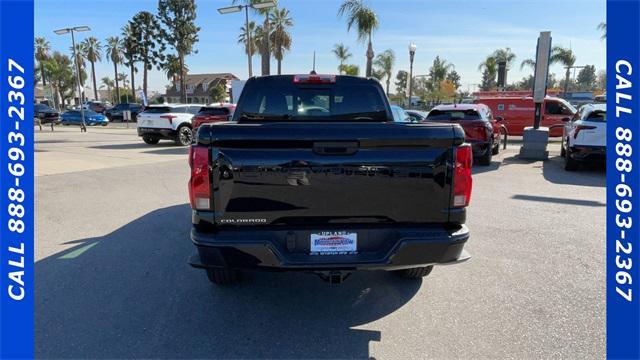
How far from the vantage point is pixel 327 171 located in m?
2.71

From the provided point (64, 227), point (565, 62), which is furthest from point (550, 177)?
point (565, 62)

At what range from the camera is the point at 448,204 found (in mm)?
2842

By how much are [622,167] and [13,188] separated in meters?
4.20

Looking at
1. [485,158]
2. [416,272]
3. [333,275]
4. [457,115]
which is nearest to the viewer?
[333,275]

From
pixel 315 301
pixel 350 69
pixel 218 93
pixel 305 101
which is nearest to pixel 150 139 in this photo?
pixel 305 101

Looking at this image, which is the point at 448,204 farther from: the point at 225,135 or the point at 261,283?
the point at 261,283

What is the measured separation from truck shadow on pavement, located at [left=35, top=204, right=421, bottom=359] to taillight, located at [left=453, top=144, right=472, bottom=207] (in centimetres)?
114

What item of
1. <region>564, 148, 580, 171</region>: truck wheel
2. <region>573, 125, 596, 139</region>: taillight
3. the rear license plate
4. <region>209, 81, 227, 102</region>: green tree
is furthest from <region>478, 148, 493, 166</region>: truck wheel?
<region>209, 81, 227, 102</region>: green tree

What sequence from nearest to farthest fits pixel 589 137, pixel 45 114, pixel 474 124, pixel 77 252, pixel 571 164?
pixel 77 252, pixel 589 137, pixel 571 164, pixel 474 124, pixel 45 114

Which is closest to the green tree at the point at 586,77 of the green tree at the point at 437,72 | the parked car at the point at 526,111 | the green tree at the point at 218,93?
the green tree at the point at 437,72

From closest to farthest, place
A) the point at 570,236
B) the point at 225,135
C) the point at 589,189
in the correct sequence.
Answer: the point at 225,135, the point at 570,236, the point at 589,189

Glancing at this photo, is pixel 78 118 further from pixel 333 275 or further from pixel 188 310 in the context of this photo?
pixel 333 275

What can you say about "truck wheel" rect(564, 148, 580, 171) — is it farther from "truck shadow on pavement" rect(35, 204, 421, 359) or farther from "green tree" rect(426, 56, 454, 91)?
"green tree" rect(426, 56, 454, 91)

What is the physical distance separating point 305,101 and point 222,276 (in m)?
1.94
